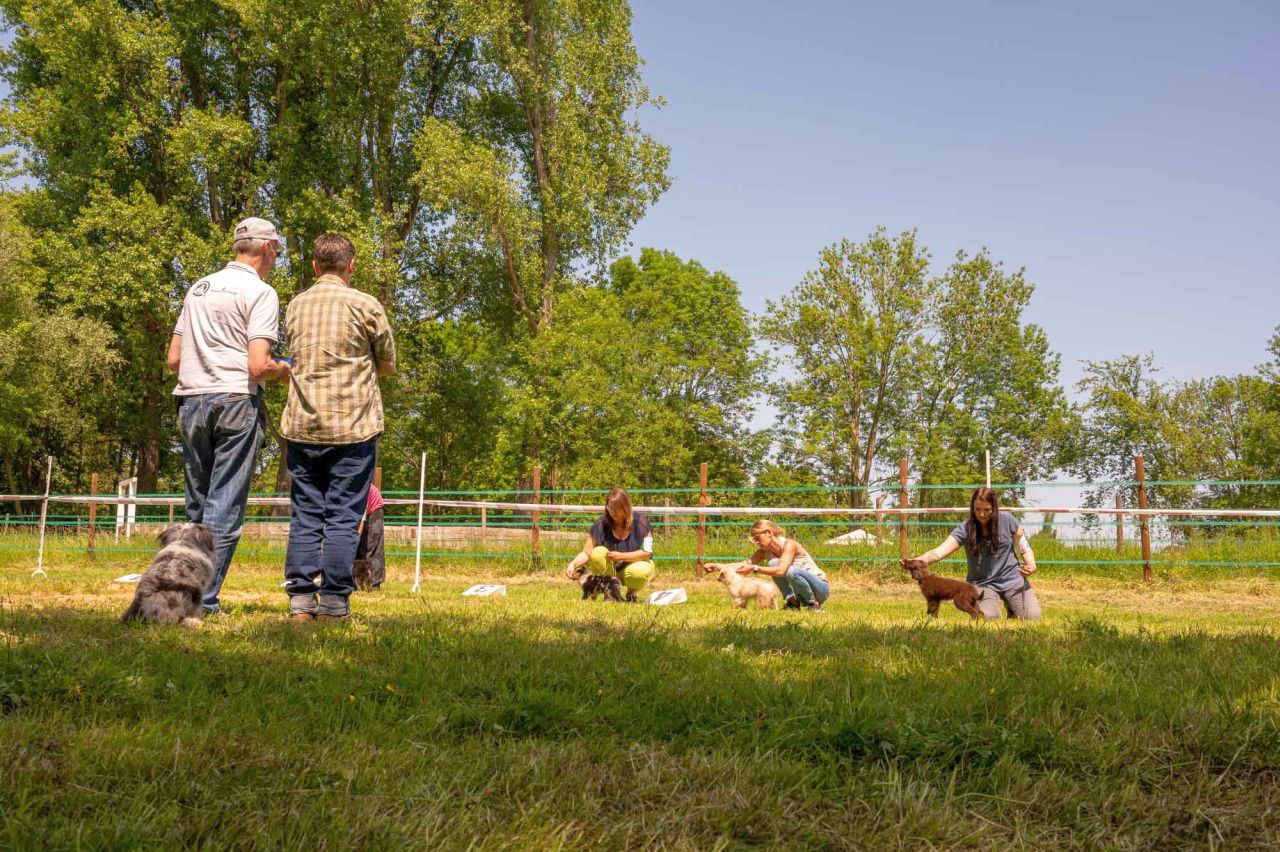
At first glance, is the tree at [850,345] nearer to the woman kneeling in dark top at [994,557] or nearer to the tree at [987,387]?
the tree at [987,387]

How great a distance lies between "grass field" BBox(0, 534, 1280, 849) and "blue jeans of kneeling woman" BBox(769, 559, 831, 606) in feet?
14.8

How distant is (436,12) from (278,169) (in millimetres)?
6238

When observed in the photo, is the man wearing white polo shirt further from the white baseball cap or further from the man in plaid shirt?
the white baseball cap

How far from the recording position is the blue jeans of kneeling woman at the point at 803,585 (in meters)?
8.30

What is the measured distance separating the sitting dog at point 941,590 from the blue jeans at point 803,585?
4.19ft

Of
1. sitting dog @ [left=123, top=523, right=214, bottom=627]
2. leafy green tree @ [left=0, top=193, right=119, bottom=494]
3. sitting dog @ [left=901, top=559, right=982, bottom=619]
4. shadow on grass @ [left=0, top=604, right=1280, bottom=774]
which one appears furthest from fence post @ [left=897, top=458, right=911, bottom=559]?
leafy green tree @ [left=0, top=193, right=119, bottom=494]

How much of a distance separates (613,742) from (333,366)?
297 centimetres

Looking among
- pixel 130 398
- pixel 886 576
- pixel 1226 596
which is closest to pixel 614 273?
pixel 130 398

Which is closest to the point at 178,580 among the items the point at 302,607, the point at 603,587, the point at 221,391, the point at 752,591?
the point at 302,607

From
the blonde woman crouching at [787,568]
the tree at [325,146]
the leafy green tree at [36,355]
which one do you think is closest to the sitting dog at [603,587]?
the blonde woman crouching at [787,568]

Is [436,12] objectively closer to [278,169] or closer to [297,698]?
[278,169]

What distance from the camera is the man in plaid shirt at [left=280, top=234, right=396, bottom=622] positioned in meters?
4.62

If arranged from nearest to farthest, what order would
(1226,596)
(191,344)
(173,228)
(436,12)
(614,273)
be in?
(191,344)
(1226,596)
(173,228)
(436,12)
(614,273)

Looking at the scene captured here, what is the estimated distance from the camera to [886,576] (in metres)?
14.4
